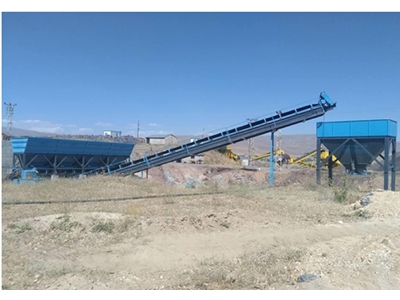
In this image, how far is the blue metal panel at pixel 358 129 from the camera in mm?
14859

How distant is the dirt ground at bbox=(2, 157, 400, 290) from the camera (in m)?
4.64

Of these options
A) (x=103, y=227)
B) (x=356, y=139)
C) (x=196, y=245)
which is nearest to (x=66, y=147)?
(x=103, y=227)

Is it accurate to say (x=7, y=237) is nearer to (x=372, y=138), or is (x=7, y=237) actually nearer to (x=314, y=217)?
(x=314, y=217)

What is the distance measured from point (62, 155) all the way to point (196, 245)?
12.1 m

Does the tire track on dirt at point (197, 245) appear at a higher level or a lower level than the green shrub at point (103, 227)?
lower

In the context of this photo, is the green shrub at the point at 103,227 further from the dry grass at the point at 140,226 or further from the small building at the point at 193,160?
the small building at the point at 193,160

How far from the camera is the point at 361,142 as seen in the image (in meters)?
15.5

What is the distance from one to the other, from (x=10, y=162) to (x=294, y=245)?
14.9 m

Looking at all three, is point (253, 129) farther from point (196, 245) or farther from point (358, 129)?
point (196, 245)

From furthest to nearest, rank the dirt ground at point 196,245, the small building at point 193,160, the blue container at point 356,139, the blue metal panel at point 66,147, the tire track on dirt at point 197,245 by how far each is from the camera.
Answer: the small building at point 193,160
the blue container at point 356,139
the blue metal panel at point 66,147
the tire track on dirt at point 197,245
the dirt ground at point 196,245

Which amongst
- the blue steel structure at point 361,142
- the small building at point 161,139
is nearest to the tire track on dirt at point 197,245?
the blue steel structure at point 361,142

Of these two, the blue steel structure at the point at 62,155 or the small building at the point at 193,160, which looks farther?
the small building at the point at 193,160

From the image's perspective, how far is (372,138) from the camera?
595 inches

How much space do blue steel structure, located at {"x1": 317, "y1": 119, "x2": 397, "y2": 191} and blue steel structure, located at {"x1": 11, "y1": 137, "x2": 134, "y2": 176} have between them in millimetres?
11162
